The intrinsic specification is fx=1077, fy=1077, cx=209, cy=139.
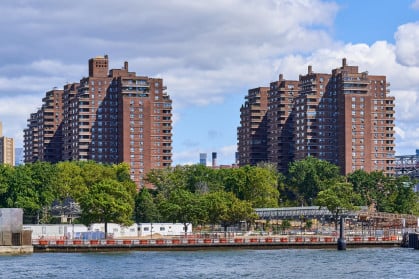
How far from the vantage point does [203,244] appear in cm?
18850

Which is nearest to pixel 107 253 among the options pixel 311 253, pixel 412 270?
pixel 311 253

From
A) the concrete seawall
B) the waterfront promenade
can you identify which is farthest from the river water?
the waterfront promenade

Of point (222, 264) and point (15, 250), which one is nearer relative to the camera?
point (222, 264)

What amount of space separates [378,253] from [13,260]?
59335 mm

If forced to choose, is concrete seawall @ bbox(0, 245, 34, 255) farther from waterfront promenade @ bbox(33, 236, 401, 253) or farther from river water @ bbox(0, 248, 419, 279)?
waterfront promenade @ bbox(33, 236, 401, 253)

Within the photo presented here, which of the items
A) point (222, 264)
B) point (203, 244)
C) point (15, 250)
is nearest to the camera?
point (222, 264)

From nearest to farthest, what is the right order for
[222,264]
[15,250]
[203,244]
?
[222,264] → [15,250] → [203,244]

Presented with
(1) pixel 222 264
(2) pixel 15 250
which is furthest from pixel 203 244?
(2) pixel 15 250

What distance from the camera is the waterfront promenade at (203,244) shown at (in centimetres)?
18475

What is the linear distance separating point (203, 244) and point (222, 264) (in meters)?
32.1

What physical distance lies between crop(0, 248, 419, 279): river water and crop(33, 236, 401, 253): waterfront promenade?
4.05m

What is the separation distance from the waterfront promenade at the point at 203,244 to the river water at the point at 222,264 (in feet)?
13.3

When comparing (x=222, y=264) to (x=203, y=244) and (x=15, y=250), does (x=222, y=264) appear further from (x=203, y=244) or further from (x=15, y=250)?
(x=15, y=250)

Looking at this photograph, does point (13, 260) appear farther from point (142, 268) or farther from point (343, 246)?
point (343, 246)
